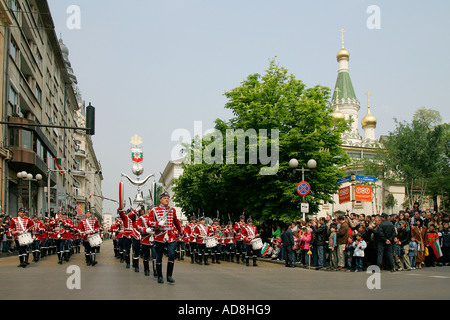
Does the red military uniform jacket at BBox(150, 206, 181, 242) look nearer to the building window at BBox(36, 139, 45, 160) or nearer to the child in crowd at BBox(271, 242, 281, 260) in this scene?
the child in crowd at BBox(271, 242, 281, 260)

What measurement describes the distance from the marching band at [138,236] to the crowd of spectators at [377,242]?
2.43 metres

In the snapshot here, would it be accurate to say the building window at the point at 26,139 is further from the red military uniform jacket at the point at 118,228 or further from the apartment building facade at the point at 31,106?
→ the red military uniform jacket at the point at 118,228

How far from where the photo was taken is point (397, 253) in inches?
759

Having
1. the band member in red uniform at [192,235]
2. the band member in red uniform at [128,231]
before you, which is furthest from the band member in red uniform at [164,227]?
the band member in red uniform at [192,235]

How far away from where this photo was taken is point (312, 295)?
10750mm

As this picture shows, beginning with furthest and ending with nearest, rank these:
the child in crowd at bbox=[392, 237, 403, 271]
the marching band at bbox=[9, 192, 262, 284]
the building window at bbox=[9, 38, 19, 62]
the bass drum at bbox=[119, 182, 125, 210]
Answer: the building window at bbox=[9, 38, 19, 62], the child in crowd at bbox=[392, 237, 403, 271], the bass drum at bbox=[119, 182, 125, 210], the marching band at bbox=[9, 192, 262, 284]

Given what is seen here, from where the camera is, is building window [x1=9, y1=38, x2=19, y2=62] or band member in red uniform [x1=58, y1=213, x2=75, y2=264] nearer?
band member in red uniform [x1=58, y1=213, x2=75, y2=264]

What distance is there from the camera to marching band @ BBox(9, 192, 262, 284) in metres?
13.5

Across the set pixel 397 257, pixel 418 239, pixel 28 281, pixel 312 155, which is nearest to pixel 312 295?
pixel 28 281

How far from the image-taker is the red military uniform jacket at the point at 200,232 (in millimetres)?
23406

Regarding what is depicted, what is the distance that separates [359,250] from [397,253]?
5.16 feet

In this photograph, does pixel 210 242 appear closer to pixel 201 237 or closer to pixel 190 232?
pixel 201 237

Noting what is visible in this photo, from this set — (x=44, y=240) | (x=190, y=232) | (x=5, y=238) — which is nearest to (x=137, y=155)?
(x=190, y=232)

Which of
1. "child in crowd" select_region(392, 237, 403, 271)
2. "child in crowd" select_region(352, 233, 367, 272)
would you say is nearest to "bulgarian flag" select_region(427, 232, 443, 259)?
"child in crowd" select_region(392, 237, 403, 271)
